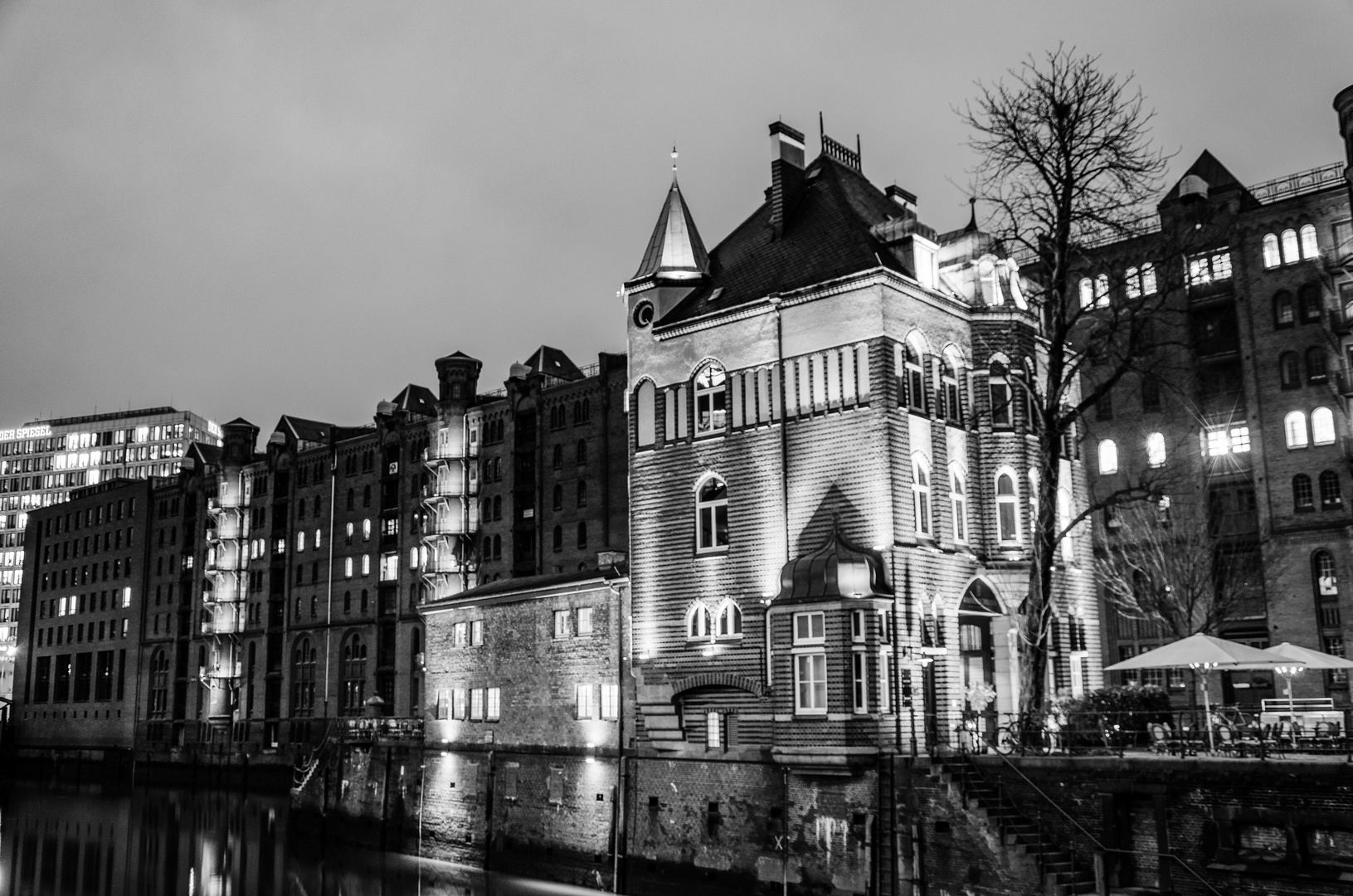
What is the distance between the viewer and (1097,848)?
26703 millimetres

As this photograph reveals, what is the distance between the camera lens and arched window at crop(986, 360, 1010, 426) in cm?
3778

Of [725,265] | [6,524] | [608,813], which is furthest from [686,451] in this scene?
[6,524]

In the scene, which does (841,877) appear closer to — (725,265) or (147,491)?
(725,265)

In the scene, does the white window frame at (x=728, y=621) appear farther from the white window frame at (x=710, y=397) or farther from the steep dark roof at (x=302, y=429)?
the steep dark roof at (x=302, y=429)

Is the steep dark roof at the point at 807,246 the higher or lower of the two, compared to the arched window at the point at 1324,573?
higher

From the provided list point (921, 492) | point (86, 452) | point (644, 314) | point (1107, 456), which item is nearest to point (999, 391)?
point (921, 492)

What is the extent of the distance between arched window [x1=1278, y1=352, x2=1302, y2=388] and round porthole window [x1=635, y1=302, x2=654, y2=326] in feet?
91.5

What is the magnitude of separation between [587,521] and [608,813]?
105 ft

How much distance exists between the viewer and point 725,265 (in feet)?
132

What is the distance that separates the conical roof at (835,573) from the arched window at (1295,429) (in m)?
26.4

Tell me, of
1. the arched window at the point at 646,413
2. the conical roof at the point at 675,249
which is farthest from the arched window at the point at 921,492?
the conical roof at the point at 675,249

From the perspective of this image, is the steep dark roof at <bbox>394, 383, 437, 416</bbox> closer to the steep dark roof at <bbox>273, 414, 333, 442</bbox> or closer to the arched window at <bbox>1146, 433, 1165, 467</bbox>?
the steep dark roof at <bbox>273, 414, 333, 442</bbox>

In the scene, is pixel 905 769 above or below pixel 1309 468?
below

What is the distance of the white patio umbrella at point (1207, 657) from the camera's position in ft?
90.8
